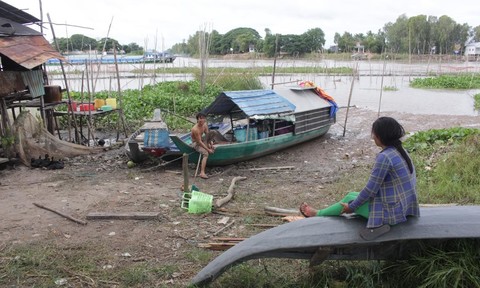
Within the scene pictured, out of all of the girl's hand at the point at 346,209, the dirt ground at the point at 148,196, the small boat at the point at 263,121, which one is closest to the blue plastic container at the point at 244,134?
the small boat at the point at 263,121

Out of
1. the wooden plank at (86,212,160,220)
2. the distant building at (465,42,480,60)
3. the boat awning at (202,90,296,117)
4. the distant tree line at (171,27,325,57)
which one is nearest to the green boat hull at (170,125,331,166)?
the boat awning at (202,90,296,117)

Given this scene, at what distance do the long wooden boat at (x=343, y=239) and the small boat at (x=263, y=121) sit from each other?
13.5 ft

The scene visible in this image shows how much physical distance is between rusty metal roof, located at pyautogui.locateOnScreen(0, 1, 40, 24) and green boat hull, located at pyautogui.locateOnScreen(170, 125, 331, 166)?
4.21 meters

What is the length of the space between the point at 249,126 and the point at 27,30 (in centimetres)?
492

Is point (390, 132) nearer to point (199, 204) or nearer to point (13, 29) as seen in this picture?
point (199, 204)

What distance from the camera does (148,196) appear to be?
6.04 m

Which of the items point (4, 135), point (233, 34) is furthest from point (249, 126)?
point (233, 34)

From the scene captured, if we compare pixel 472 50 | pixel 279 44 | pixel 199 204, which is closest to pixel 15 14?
pixel 199 204

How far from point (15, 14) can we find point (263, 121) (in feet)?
17.8

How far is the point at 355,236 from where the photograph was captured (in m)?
2.96

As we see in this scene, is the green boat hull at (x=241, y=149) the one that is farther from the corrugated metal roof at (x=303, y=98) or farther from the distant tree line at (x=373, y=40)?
the distant tree line at (x=373, y=40)

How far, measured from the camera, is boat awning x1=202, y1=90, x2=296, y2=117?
309 inches

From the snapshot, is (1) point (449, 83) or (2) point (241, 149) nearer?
(2) point (241, 149)

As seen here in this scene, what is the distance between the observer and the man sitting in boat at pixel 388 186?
9.34ft
